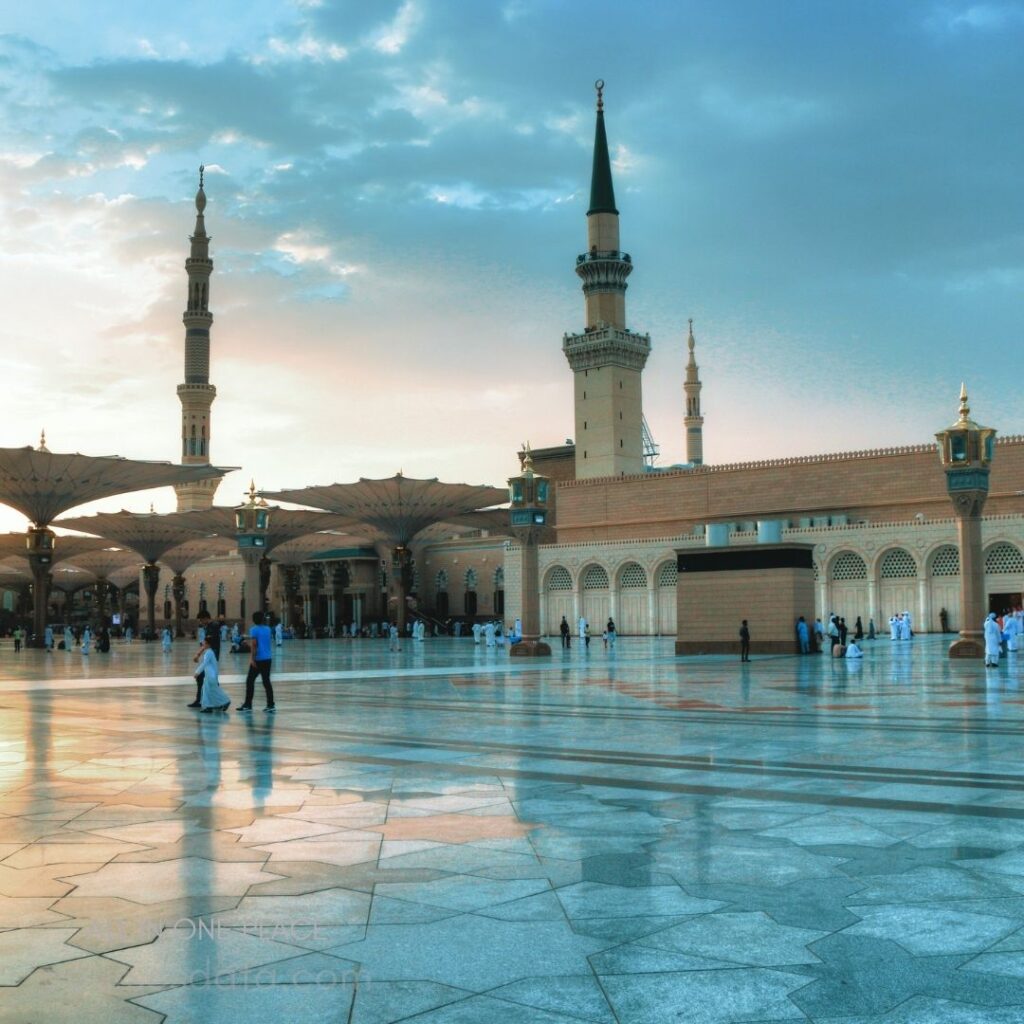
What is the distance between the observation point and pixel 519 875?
14.4 feet

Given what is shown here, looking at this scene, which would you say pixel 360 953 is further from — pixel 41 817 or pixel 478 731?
pixel 478 731

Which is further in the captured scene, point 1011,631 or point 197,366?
point 197,366

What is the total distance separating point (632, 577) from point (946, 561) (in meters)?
13.7

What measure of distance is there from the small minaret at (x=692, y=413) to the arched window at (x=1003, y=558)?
154 feet

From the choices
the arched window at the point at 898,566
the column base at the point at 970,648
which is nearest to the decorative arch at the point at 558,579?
the arched window at the point at 898,566

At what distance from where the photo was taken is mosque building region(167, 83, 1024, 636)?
131ft

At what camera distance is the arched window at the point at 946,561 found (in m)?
39.0

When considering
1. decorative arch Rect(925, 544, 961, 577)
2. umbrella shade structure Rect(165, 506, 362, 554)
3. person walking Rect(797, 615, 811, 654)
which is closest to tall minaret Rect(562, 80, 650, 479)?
umbrella shade structure Rect(165, 506, 362, 554)

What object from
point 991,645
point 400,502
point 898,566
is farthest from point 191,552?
point 991,645

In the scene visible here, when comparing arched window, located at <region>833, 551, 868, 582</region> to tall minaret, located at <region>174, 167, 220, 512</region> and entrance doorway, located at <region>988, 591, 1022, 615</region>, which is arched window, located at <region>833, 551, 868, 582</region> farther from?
tall minaret, located at <region>174, 167, 220, 512</region>

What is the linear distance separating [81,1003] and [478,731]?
6889 mm

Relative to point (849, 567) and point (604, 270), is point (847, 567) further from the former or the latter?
point (604, 270)

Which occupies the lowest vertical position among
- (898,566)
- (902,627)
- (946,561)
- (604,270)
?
(902,627)

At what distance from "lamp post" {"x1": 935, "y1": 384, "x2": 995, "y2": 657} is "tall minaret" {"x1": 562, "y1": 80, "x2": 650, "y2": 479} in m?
39.3
